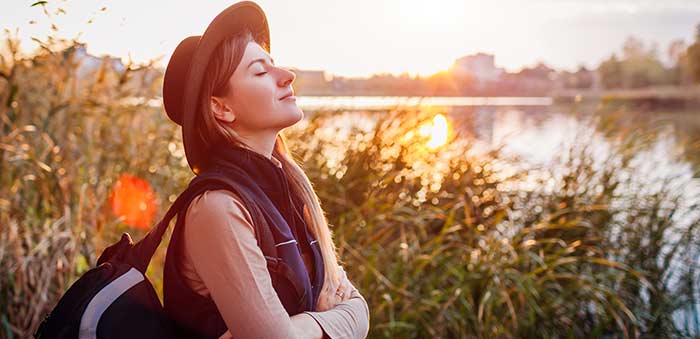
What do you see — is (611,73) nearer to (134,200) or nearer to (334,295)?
(134,200)

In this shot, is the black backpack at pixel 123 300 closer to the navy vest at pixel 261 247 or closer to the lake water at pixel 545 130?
the navy vest at pixel 261 247

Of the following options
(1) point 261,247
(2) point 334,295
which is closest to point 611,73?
(2) point 334,295

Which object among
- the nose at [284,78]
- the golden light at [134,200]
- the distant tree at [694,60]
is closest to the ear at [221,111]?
the nose at [284,78]

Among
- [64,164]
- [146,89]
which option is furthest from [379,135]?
[64,164]

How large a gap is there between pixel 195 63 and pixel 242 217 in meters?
0.32

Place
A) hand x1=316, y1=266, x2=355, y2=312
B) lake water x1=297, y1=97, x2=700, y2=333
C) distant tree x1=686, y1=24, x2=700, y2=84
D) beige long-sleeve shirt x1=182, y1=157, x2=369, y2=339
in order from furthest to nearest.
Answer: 1. distant tree x1=686, y1=24, x2=700, y2=84
2. lake water x1=297, y1=97, x2=700, y2=333
3. hand x1=316, y1=266, x2=355, y2=312
4. beige long-sleeve shirt x1=182, y1=157, x2=369, y2=339

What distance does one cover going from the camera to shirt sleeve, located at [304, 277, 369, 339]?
137 cm

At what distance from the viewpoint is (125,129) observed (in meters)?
4.27

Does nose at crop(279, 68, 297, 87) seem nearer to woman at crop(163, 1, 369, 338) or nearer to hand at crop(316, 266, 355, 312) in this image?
woman at crop(163, 1, 369, 338)

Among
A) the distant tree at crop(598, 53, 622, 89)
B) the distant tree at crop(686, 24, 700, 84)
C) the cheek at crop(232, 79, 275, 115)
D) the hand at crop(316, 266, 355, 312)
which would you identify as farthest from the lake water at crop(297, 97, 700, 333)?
the distant tree at crop(686, 24, 700, 84)

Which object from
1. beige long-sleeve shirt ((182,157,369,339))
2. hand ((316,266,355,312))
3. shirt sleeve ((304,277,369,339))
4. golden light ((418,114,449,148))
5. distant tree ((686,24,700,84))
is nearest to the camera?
beige long-sleeve shirt ((182,157,369,339))

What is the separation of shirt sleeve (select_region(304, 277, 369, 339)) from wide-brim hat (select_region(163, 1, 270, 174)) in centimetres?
38

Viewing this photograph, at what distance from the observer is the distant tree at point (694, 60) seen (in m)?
34.9

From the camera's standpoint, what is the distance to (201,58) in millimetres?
1376
